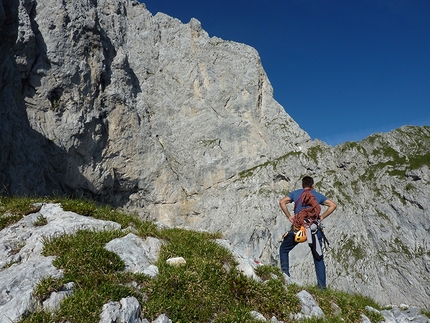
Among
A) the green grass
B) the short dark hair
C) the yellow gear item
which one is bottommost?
the green grass

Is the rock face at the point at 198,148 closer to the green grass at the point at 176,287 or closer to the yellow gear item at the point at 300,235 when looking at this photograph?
the green grass at the point at 176,287

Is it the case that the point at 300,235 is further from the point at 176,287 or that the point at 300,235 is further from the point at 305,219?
the point at 176,287

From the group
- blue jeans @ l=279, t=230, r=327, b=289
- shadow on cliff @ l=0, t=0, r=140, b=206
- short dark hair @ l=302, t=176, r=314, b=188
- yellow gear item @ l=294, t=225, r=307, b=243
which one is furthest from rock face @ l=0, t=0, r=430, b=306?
yellow gear item @ l=294, t=225, r=307, b=243

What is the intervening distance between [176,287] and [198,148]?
86301 mm

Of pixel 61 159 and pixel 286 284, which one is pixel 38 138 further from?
pixel 286 284

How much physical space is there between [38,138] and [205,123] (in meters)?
49.2

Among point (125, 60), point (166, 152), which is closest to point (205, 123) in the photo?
point (166, 152)

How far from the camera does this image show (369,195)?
294 feet

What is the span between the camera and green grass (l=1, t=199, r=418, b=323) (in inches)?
217

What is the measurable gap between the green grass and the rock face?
1808 inches

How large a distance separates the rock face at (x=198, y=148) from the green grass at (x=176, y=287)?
45.9 m

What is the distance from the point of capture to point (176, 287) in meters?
6.28

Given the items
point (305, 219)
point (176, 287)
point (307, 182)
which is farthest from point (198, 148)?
point (176, 287)

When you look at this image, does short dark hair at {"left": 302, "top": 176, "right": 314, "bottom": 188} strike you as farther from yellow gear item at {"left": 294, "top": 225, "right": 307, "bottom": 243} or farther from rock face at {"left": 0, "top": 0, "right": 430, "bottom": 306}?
rock face at {"left": 0, "top": 0, "right": 430, "bottom": 306}
